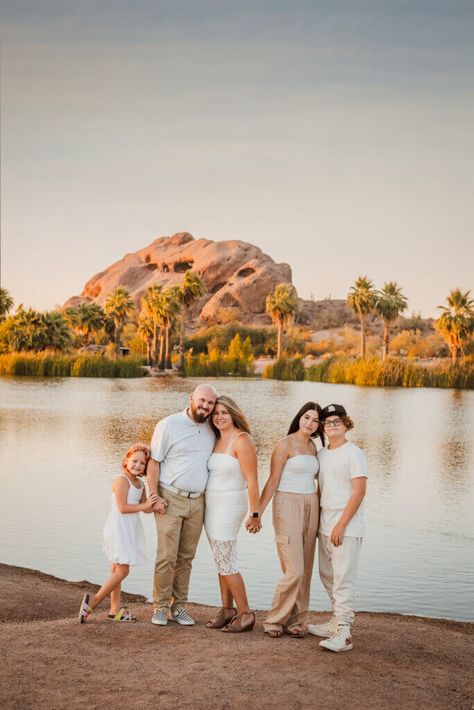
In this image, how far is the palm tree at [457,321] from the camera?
64375mm

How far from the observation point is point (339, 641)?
234 inches

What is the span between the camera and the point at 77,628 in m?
6.28

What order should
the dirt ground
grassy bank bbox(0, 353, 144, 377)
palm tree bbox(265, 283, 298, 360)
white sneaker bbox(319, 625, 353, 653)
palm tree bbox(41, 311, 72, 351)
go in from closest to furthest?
the dirt ground → white sneaker bbox(319, 625, 353, 653) → grassy bank bbox(0, 353, 144, 377) → palm tree bbox(41, 311, 72, 351) → palm tree bbox(265, 283, 298, 360)

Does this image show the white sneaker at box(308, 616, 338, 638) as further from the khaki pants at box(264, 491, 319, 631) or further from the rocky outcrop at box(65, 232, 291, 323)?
the rocky outcrop at box(65, 232, 291, 323)

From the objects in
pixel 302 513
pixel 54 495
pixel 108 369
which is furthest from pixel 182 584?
Answer: pixel 108 369

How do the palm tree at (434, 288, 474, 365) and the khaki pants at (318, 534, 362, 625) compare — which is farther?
the palm tree at (434, 288, 474, 365)

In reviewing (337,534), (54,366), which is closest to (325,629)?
(337,534)

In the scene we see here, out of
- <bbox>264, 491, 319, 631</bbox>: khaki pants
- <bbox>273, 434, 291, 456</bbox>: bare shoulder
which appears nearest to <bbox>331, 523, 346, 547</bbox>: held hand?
<bbox>264, 491, 319, 631</bbox>: khaki pants

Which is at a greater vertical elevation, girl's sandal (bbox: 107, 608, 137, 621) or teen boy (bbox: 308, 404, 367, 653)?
teen boy (bbox: 308, 404, 367, 653)

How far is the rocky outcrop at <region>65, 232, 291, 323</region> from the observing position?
120 m

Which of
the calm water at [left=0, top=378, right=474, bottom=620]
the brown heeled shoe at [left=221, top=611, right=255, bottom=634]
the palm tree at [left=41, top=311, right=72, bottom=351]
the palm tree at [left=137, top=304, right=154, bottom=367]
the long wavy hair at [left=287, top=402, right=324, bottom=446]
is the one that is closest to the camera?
the brown heeled shoe at [left=221, top=611, right=255, bottom=634]

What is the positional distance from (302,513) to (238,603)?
32.9 inches

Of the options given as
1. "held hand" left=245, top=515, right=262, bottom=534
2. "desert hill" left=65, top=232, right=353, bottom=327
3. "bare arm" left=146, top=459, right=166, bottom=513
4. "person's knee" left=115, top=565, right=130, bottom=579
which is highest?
"desert hill" left=65, top=232, right=353, bottom=327

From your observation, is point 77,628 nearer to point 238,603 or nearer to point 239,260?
point 238,603
